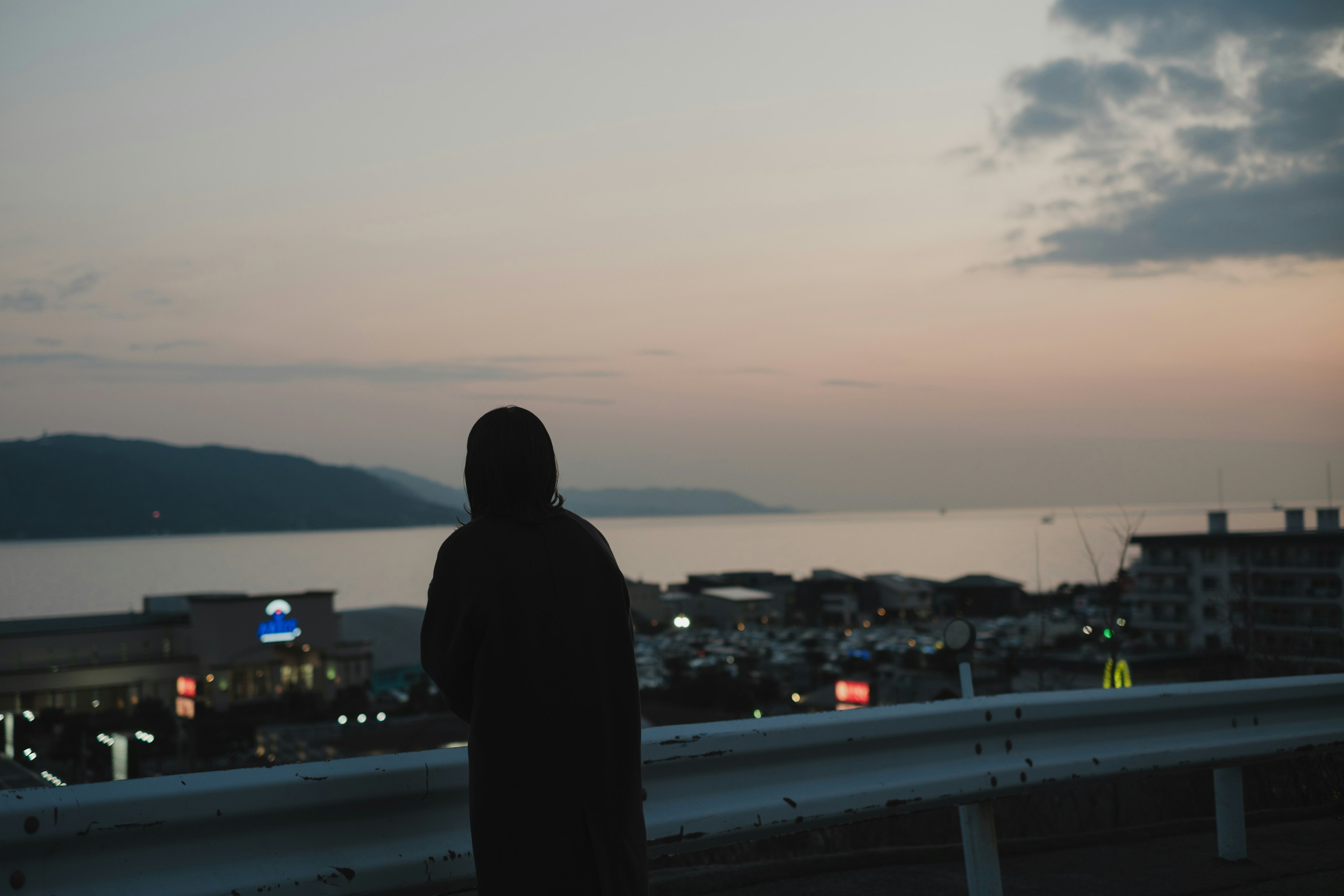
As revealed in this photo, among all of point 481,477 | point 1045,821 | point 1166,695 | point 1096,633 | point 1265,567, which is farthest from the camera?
point 1265,567

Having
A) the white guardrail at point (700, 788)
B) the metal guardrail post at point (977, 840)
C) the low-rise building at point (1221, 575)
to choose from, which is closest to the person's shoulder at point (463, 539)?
the white guardrail at point (700, 788)

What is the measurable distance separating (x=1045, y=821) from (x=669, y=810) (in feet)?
18.8

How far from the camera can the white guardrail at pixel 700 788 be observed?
2254 mm

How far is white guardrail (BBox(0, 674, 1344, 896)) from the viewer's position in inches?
88.7

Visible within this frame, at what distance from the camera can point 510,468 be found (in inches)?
98.3

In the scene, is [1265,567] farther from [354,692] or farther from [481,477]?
[481,477]

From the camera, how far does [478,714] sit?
232 cm

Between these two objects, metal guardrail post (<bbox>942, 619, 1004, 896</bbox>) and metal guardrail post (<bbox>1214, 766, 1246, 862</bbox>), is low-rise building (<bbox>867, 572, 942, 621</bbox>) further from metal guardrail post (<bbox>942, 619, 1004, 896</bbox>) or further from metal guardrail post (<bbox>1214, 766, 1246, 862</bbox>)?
metal guardrail post (<bbox>942, 619, 1004, 896</bbox>)

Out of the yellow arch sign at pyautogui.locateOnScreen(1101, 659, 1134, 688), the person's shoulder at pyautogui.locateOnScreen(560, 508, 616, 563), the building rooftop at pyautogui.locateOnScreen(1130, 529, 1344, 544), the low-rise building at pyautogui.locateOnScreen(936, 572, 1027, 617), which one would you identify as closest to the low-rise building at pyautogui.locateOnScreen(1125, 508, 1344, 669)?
the building rooftop at pyautogui.locateOnScreen(1130, 529, 1344, 544)

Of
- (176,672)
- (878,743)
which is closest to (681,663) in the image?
(176,672)

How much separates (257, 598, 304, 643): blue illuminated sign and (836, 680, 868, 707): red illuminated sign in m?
40.7

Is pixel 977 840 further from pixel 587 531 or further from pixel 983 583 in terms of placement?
pixel 983 583

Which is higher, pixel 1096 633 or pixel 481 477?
pixel 481 477

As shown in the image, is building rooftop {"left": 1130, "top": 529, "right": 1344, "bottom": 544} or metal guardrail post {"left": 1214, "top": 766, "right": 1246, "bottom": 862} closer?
metal guardrail post {"left": 1214, "top": 766, "right": 1246, "bottom": 862}
